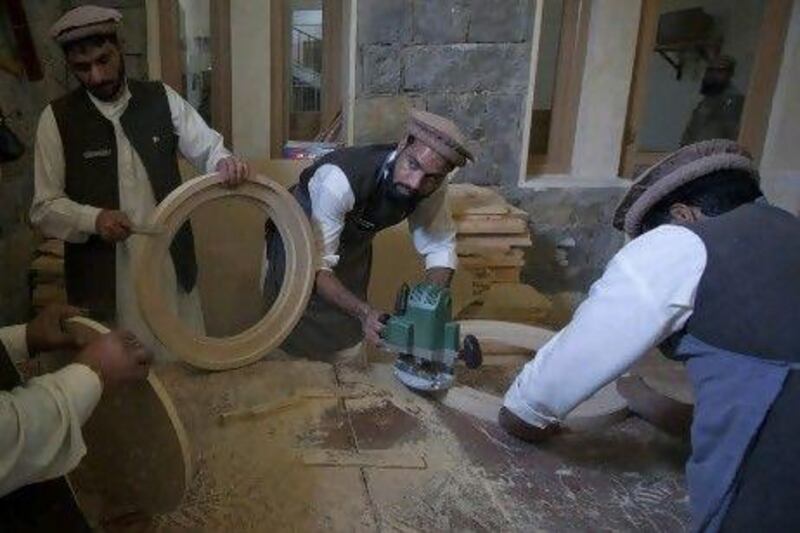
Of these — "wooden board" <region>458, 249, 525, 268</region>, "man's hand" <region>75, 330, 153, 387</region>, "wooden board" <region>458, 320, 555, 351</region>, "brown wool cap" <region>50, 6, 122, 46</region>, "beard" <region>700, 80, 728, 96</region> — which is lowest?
"wooden board" <region>458, 320, 555, 351</region>

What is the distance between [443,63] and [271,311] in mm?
2374

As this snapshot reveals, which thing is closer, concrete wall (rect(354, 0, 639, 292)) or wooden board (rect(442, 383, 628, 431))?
wooden board (rect(442, 383, 628, 431))

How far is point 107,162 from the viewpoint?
2699 millimetres

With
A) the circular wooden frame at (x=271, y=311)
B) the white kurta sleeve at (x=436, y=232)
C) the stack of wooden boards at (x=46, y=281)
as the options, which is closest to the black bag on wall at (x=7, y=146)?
the circular wooden frame at (x=271, y=311)

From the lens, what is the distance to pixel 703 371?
1.31 m

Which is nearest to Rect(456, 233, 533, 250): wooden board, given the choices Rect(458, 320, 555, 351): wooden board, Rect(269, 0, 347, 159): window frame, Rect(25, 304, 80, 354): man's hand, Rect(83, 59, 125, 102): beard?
Rect(458, 320, 555, 351): wooden board

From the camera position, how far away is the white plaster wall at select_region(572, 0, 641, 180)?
4504 millimetres

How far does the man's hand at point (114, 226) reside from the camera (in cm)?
234

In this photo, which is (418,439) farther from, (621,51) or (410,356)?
(621,51)

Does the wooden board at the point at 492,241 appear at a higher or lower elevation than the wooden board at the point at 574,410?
higher

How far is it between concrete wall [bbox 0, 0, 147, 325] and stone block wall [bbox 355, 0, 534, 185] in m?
1.52

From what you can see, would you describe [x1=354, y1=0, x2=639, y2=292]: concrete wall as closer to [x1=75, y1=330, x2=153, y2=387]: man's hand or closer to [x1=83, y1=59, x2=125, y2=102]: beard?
[x1=83, y1=59, x2=125, y2=102]: beard

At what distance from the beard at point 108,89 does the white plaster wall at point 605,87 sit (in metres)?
3.32

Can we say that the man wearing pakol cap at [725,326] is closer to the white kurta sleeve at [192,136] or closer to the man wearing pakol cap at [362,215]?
the man wearing pakol cap at [362,215]
